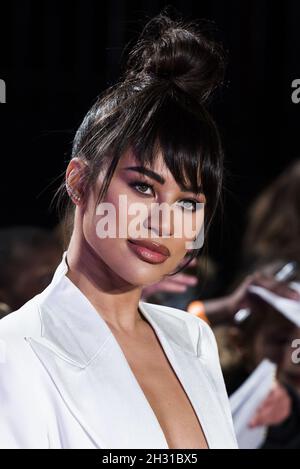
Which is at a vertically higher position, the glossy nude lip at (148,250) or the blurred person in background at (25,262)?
the glossy nude lip at (148,250)

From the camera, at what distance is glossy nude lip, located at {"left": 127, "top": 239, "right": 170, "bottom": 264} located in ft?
2.94

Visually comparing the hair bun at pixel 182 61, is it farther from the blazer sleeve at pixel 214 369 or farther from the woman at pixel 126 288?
the blazer sleeve at pixel 214 369

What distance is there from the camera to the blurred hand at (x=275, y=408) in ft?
5.49

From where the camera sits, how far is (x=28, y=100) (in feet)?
5.26

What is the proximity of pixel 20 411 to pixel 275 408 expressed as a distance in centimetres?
104

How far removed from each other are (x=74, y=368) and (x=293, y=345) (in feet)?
3.42

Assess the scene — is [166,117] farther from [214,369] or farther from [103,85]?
[103,85]

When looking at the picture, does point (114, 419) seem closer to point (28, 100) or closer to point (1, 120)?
point (1, 120)

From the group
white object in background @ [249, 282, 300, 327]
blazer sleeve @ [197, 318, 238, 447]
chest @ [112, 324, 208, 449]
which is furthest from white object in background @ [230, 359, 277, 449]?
chest @ [112, 324, 208, 449]

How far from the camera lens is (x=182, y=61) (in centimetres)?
97

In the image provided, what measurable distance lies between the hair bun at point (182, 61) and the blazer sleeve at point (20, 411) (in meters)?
0.37

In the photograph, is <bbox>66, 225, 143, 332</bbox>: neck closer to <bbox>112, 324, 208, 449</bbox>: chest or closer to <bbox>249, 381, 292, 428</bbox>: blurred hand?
<bbox>112, 324, 208, 449</bbox>: chest

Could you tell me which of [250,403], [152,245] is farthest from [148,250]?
[250,403]

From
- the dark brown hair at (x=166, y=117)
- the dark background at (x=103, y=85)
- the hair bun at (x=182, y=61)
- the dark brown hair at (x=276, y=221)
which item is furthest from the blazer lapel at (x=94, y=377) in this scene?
the dark brown hair at (x=276, y=221)
